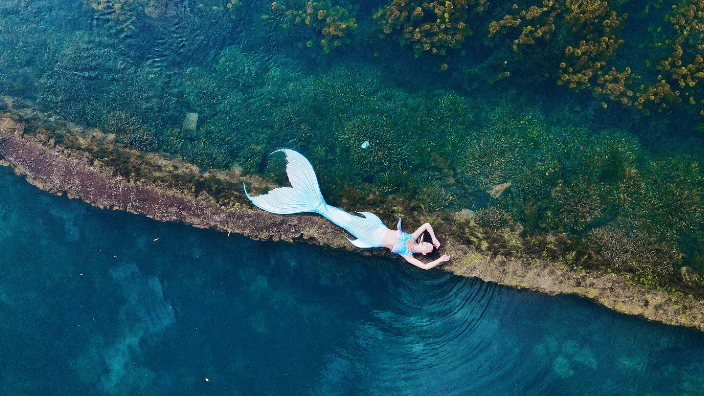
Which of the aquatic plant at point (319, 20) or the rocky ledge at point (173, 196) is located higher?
the aquatic plant at point (319, 20)

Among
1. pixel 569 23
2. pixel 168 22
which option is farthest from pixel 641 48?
pixel 168 22

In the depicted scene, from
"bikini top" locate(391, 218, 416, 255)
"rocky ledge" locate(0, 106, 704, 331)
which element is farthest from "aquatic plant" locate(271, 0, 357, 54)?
"bikini top" locate(391, 218, 416, 255)

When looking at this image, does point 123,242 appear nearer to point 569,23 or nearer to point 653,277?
point 569,23

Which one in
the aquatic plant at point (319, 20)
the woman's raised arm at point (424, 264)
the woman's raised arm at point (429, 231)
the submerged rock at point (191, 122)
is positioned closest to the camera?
the woman's raised arm at point (424, 264)

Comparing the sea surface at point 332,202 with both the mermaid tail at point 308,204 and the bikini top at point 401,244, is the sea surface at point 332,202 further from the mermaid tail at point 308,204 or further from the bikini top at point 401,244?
the bikini top at point 401,244

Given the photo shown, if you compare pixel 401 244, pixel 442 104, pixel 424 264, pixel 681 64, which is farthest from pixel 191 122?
pixel 681 64

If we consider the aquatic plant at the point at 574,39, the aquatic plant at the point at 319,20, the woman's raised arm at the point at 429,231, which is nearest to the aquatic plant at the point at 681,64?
the aquatic plant at the point at 574,39

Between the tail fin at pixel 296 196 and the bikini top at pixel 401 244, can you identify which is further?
the tail fin at pixel 296 196
